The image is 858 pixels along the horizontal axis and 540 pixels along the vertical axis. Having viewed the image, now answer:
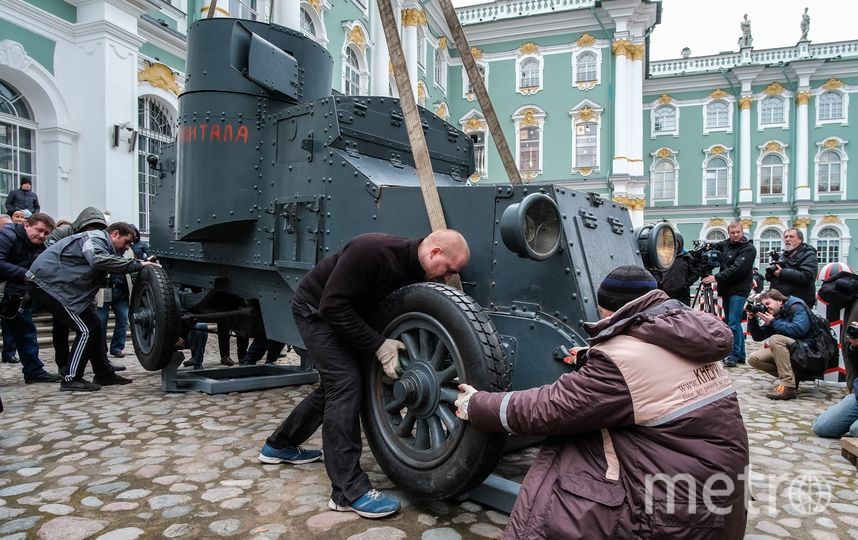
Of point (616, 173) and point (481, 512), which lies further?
point (616, 173)

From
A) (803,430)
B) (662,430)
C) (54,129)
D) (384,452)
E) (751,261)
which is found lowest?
(803,430)

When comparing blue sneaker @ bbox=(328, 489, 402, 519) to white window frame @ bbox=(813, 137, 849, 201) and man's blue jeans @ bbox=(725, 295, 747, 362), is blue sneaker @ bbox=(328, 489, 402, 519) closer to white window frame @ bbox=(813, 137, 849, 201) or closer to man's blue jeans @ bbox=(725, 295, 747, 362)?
man's blue jeans @ bbox=(725, 295, 747, 362)

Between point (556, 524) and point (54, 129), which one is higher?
point (54, 129)

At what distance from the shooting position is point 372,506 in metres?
2.81

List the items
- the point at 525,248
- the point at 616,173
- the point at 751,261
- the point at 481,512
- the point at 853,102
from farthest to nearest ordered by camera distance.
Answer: the point at 853,102, the point at 616,173, the point at 751,261, the point at 481,512, the point at 525,248

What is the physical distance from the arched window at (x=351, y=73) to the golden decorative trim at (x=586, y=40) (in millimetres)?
12101

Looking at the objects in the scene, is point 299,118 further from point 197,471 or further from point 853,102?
point 853,102

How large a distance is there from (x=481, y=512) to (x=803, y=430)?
10.4ft

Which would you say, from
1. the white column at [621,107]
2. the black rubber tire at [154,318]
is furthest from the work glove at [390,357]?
the white column at [621,107]

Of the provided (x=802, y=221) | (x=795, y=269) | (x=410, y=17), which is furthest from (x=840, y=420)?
(x=802, y=221)

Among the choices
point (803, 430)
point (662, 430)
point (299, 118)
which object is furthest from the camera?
point (803, 430)

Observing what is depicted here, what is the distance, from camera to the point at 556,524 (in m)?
2.00

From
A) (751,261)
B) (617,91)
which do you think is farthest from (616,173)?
(751,261)

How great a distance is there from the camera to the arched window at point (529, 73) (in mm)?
29266
